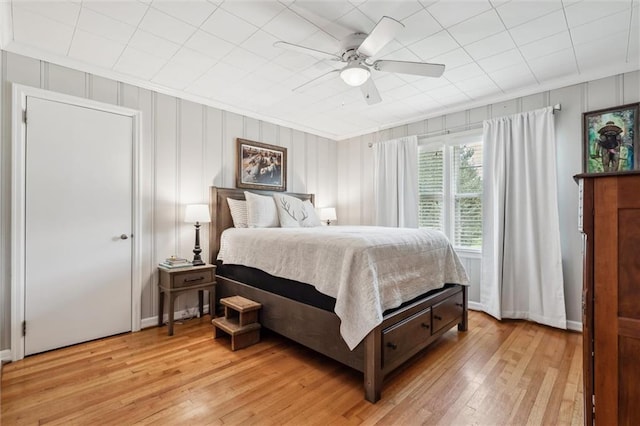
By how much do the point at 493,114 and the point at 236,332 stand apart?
3.59 m

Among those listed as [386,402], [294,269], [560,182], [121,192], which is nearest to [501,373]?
[386,402]

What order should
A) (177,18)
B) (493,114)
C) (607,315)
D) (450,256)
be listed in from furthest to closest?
(493,114)
(450,256)
(177,18)
(607,315)

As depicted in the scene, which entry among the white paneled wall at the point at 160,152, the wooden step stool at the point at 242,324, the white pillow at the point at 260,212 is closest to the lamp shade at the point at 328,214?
the white pillow at the point at 260,212

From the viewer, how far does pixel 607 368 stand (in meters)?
1.02

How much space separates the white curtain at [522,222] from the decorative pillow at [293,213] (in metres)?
2.10

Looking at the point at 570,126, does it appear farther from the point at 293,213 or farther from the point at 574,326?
the point at 293,213

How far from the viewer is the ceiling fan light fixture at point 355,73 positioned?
2.23 m

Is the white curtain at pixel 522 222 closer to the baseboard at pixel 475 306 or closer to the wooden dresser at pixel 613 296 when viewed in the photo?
the baseboard at pixel 475 306

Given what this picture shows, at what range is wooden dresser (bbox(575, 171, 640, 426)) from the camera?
987 mm

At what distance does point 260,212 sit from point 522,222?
286 cm

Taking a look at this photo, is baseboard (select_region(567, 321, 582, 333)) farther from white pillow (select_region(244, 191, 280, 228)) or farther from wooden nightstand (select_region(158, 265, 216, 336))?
wooden nightstand (select_region(158, 265, 216, 336))

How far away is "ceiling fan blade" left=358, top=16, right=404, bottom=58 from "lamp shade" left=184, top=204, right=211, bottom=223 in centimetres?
217

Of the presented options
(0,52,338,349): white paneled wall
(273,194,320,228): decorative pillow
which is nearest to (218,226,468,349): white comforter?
(273,194,320,228): decorative pillow

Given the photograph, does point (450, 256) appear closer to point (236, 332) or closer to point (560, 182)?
point (560, 182)
